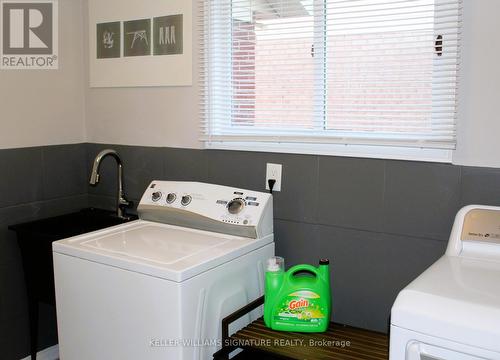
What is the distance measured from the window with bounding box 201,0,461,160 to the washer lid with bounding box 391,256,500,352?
0.66m

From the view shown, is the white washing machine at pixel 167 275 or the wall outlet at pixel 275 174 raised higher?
the wall outlet at pixel 275 174

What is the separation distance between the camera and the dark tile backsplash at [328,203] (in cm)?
195

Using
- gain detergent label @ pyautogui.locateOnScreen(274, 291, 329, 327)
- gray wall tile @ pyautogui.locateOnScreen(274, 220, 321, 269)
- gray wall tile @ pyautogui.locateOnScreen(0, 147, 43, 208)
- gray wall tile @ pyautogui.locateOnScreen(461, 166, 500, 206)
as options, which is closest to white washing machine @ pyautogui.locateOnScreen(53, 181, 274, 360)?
gray wall tile @ pyautogui.locateOnScreen(274, 220, 321, 269)

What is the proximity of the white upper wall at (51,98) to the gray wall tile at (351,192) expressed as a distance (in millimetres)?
1464

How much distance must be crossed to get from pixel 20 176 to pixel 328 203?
1.52 meters

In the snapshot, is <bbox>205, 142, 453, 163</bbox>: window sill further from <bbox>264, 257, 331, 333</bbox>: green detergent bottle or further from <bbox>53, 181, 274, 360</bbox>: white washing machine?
<bbox>264, 257, 331, 333</bbox>: green detergent bottle

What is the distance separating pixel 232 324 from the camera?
77.3 inches

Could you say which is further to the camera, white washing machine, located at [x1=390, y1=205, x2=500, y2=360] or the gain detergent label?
the gain detergent label

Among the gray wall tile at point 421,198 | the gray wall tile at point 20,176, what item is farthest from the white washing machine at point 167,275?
the gray wall tile at point 20,176

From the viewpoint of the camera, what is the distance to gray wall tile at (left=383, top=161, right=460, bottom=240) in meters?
1.90

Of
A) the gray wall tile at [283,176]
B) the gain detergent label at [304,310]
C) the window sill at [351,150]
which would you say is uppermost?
the window sill at [351,150]

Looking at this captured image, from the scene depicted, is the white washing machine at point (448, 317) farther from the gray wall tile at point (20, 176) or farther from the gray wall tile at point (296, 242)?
the gray wall tile at point (20, 176)

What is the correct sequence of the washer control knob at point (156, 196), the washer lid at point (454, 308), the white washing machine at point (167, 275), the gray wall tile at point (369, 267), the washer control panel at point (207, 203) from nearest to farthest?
the washer lid at point (454, 308), the white washing machine at point (167, 275), the gray wall tile at point (369, 267), the washer control panel at point (207, 203), the washer control knob at point (156, 196)

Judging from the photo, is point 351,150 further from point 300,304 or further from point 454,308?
point 454,308
